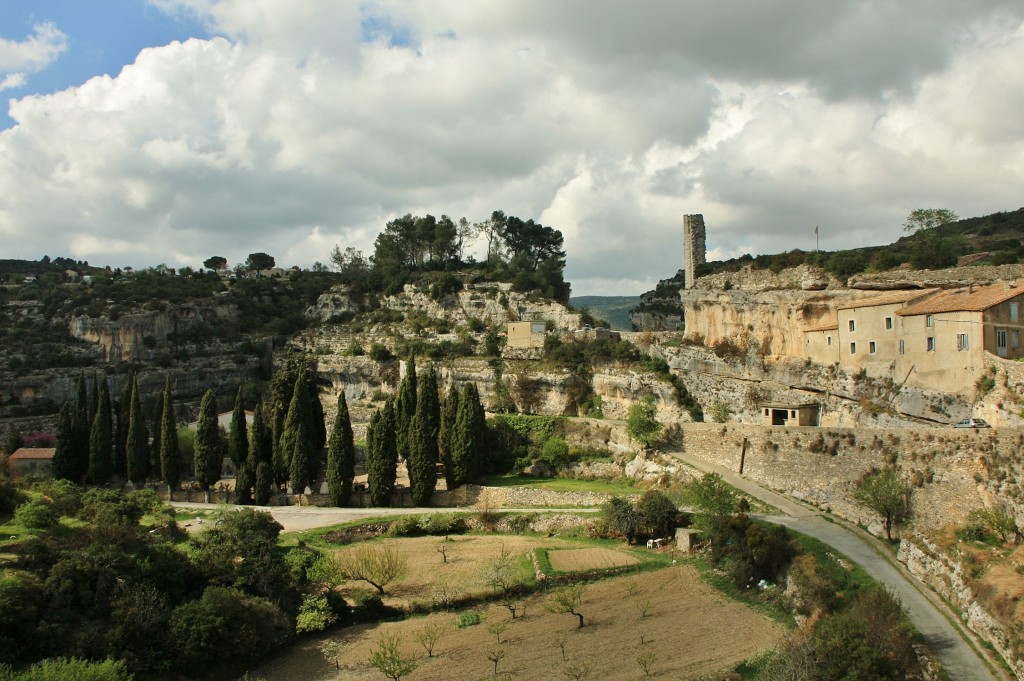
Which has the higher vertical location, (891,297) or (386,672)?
(891,297)

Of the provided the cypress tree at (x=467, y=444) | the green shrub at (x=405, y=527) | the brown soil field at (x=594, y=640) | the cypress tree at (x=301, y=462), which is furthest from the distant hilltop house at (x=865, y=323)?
the cypress tree at (x=301, y=462)

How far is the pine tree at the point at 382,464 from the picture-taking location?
4184 cm

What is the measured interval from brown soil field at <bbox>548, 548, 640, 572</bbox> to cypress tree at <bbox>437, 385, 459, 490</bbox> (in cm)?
1107

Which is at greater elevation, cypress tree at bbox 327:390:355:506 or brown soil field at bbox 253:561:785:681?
cypress tree at bbox 327:390:355:506

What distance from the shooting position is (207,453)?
45406mm

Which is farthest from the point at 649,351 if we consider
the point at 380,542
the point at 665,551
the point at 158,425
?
the point at 158,425

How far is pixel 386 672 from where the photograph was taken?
2195cm

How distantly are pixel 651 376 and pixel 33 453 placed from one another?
4019cm

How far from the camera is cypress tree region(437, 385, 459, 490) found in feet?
141

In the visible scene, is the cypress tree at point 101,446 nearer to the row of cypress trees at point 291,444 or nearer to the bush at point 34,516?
the row of cypress trees at point 291,444

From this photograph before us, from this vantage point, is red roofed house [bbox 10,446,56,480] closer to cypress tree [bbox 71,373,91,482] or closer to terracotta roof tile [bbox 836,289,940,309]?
cypress tree [bbox 71,373,91,482]

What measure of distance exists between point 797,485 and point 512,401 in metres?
23.3

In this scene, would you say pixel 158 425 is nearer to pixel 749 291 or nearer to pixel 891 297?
pixel 749 291

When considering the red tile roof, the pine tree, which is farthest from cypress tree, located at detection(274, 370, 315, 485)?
the red tile roof
